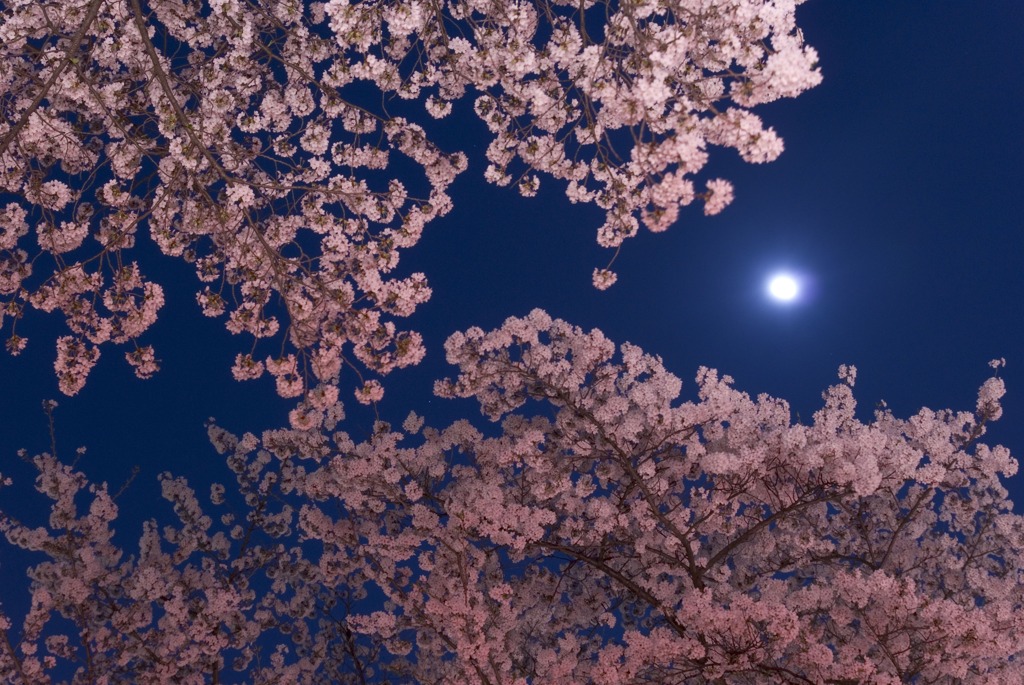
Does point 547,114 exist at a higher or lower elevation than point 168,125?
higher

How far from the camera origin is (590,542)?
33.3 ft

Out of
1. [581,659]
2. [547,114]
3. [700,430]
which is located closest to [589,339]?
[700,430]

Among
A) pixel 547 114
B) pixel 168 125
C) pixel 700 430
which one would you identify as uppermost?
pixel 547 114

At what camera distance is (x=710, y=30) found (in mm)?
5602

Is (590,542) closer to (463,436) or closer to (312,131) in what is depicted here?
(463,436)

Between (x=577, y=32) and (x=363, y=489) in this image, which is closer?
(x=577, y=32)

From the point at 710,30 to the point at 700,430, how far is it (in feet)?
20.2

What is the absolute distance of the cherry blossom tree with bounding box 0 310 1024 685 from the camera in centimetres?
877

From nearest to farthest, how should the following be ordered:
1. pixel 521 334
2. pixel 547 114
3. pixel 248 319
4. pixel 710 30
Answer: pixel 710 30 → pixel 248 319 → pixel 547 114 → pixel 521 334

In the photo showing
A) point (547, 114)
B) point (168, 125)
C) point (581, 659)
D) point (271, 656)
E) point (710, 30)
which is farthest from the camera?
point (271, 656)

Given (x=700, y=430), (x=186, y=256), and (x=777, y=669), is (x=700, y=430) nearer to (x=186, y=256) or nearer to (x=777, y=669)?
(x=777, y=669)

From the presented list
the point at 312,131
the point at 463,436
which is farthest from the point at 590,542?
the point at 312,131

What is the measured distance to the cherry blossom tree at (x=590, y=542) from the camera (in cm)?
877

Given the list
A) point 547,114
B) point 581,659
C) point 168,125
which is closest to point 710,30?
point 547,114
